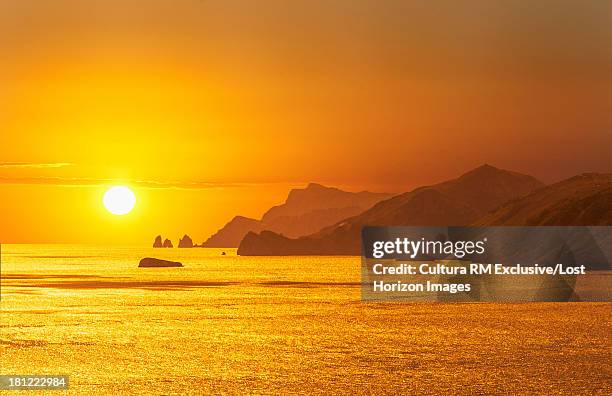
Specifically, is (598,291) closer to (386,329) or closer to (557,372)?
(386,329)

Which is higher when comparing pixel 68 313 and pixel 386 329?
pixel 68 313

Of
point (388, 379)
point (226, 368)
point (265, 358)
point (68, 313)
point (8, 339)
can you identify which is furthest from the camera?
point (68, 313)

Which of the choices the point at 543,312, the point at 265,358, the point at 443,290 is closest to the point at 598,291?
the point at 443,290

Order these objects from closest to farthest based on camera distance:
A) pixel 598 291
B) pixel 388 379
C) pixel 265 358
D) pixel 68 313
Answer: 1. pixel 388 379
2. pixel 265 358
3. pixel 68 313
4. pixel 598 291

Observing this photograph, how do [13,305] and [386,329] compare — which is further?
[13,305]

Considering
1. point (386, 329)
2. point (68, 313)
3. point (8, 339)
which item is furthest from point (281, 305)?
point (8, 339)

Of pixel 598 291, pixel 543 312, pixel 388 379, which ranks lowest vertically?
pixel 388 379

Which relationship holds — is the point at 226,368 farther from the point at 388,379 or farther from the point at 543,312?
the point at 543,312
